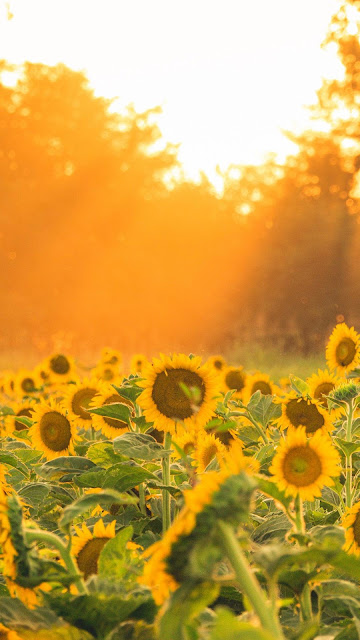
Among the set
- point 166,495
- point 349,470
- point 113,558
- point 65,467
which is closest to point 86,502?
point 113,558

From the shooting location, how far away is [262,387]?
14.8 feet

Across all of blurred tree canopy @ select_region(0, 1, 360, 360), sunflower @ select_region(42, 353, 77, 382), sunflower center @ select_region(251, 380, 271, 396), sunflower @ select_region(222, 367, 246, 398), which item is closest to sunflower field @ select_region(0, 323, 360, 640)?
sunflower center @ select_region(251, 380, 271, 396)

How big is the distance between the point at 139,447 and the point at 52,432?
A: 1243mm

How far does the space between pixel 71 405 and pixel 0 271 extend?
27.8 meters

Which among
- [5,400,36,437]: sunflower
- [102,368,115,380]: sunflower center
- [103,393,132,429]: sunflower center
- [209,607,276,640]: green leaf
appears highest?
[102,368,115,380]: sunflower center

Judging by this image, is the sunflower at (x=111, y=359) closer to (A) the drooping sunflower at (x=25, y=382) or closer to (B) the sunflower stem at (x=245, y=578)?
(A) the drooping sunflower at (x=25, y=382)

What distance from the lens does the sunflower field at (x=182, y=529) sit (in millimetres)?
798

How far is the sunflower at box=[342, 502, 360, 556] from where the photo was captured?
167cm

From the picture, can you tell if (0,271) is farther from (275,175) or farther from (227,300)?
(275,175)

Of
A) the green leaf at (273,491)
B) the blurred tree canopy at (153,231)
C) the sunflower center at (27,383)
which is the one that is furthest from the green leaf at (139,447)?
the blurred tree canopy at (153,231)

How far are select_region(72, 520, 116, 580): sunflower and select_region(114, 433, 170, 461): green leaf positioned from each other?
0.38 m

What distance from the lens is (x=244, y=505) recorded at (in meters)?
0.77

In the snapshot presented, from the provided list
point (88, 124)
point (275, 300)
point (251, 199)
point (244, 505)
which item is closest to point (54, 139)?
point (88, 124)

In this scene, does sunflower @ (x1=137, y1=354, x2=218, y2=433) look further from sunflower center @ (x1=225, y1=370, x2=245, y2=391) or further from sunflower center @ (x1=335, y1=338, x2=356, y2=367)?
sunflower center @ (x1=225, y1=370, x2=245, y2=391)
